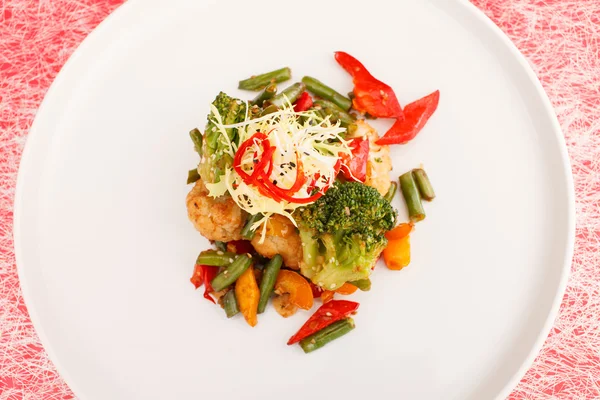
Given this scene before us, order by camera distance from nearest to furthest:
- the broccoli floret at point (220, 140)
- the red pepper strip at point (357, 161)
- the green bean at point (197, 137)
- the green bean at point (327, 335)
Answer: the broccoli floret at point (220, 140) < the red pepper strip at point (357, 161) < the green bean at point (327, 335) < the green bean at point (197, 137)

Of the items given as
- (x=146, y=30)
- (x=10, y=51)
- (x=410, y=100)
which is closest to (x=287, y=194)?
(x=410, y=100)

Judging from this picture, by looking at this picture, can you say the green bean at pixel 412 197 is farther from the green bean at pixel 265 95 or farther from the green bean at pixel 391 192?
the green bean at pixel 265 95

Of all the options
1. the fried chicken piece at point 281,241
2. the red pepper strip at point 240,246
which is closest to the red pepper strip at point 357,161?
the fried chicken piece at point 281,241

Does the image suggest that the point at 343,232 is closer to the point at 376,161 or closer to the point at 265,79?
the point at 376,161

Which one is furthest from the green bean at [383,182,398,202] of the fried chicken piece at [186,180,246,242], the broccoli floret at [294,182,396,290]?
the fried chicken piece at [186,180,246,242]

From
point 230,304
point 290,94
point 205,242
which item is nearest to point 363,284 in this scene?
point 230,304

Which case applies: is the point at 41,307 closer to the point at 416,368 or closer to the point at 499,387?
the point at 416,368
